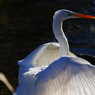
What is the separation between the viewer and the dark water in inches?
415

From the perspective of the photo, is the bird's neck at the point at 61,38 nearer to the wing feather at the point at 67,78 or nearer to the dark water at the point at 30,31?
the wing feather at the point at 67,78

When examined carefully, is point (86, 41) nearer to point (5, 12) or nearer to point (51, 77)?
point (5, 12)

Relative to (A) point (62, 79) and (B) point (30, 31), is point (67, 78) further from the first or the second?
(B) point (30, 31)

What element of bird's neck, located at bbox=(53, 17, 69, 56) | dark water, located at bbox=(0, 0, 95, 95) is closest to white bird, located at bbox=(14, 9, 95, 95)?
bird's neck, located at bbox=(53, 17, 69, 56)

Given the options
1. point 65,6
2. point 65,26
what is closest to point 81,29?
point 65,26

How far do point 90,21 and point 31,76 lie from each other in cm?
673

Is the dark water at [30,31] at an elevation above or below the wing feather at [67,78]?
below

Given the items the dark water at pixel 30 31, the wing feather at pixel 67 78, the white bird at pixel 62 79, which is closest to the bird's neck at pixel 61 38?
the white bird at pixel 62 79

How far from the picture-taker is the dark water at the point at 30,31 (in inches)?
415

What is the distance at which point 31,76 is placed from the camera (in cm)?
630

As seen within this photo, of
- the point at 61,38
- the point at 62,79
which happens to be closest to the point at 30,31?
the point at 61,38

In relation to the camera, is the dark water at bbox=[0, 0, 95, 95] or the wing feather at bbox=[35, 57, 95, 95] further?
the dark water at bbox=[0, 0, 95, 95]

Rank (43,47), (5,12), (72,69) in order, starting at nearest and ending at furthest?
(72,69)
(43,47)
(5,12)

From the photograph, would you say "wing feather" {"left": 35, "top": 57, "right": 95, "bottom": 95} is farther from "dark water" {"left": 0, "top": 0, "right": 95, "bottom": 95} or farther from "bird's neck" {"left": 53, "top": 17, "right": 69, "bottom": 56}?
"dark water" {"left": 0, "top": 0, "right": 95, "bottom": 95}
